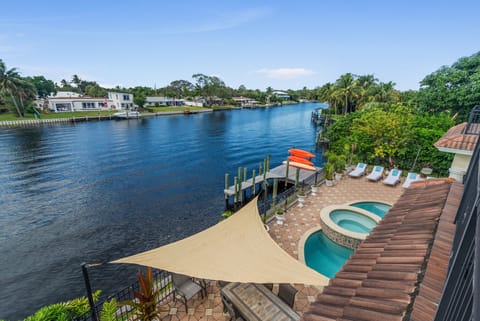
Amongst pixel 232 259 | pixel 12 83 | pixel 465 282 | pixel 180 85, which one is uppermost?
pixel 180 85

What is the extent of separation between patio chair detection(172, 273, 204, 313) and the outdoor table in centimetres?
114

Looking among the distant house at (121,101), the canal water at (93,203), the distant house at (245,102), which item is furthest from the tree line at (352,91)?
the canal water at (93,203)

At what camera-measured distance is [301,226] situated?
35.8ft

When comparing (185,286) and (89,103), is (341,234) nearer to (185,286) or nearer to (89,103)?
(185,286)

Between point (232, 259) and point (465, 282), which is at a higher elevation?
point (465, 282)

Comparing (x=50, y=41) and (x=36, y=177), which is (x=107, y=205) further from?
(x=50, y=41)

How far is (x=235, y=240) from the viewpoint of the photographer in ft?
20.4

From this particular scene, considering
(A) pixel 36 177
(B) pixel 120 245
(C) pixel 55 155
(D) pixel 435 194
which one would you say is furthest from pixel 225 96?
(D) pixel 435 194

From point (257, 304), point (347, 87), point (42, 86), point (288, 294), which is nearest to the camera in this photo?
point (257, 304)

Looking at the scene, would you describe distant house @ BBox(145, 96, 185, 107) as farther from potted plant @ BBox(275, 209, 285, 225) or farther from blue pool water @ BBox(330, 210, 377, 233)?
blue pool water @ BBox(330, 210, 377, 233)

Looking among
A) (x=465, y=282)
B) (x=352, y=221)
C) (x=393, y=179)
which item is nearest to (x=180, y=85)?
(x=393, y=179)

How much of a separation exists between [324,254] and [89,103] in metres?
77.1

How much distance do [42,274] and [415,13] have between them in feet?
86.6

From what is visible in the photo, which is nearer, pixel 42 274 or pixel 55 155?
pixel 42 274
